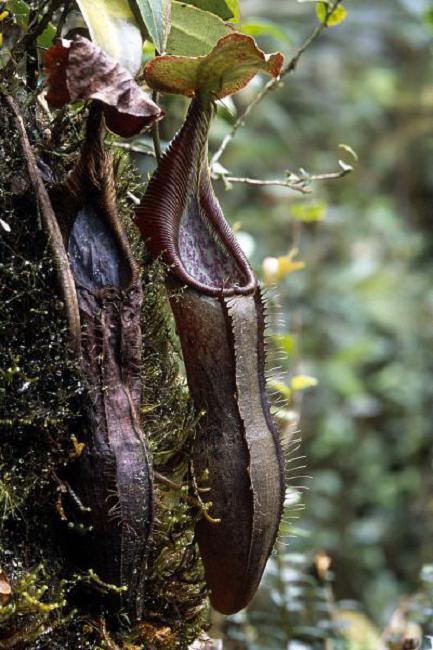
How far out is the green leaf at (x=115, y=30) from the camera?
2.58 ft

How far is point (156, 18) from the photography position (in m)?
0.83

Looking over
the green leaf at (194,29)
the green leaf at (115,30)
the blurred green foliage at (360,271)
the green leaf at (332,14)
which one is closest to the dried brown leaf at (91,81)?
the green leaf at (115,30)

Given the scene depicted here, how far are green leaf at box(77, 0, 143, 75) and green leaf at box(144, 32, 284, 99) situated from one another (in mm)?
38

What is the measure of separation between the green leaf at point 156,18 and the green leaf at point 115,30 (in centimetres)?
2

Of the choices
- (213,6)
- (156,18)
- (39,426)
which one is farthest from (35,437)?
(213,6)

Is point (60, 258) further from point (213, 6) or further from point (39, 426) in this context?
point (213, 6)

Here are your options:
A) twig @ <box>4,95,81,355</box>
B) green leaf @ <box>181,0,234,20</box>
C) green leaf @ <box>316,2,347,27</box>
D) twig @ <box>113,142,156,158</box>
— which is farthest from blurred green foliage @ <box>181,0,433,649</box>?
twig @ <box>4,95,81,355</box>

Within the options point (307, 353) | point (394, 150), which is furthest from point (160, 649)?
point (394, 150)

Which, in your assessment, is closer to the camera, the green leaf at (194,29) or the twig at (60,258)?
the twig at (60,258)

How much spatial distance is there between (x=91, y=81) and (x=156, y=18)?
5.8 inches

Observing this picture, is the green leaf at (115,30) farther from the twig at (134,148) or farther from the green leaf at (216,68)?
the twig at (134,148)

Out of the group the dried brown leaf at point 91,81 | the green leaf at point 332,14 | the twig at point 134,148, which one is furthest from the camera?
the green leaf at point 332,14

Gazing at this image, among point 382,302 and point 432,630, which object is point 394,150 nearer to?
point 382,302

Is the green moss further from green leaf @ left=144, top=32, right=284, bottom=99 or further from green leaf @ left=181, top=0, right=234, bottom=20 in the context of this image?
green leaf @ left=181, top=0, right=234, bottom=20
